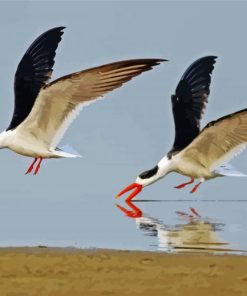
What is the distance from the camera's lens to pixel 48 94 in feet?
54.7

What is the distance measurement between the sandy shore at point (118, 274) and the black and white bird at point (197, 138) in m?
3.48

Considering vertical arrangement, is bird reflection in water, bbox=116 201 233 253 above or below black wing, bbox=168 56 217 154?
below

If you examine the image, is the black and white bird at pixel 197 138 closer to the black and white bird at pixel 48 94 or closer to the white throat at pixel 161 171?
the white throat at pixel 161 171

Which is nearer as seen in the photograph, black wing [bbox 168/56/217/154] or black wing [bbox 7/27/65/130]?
black wing [bbox 7/27/65/130]

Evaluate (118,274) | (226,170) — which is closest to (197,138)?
(226,170)

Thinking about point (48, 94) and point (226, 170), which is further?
point (226, 170)

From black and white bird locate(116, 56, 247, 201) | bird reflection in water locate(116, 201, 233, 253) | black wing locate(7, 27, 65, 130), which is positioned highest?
black wing locate(7, 27, 65, 130)

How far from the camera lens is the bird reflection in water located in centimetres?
1717

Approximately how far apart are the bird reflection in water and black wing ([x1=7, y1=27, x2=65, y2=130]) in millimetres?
3494

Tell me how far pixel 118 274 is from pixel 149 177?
8.32m

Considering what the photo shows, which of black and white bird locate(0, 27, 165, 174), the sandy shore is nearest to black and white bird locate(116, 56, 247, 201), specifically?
black and white bird locate(0, 27, 165, 174)

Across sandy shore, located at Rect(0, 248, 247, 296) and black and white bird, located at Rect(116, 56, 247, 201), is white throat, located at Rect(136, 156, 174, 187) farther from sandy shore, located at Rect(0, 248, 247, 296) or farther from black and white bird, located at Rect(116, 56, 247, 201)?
sandy shore, located at Rect(0, 248, 247, 296)

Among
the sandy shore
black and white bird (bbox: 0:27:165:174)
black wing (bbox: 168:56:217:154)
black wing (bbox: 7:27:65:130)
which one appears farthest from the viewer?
black wing (bbox: 168:56:217:154)

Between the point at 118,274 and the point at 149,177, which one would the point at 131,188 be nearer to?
the point at 149,177
